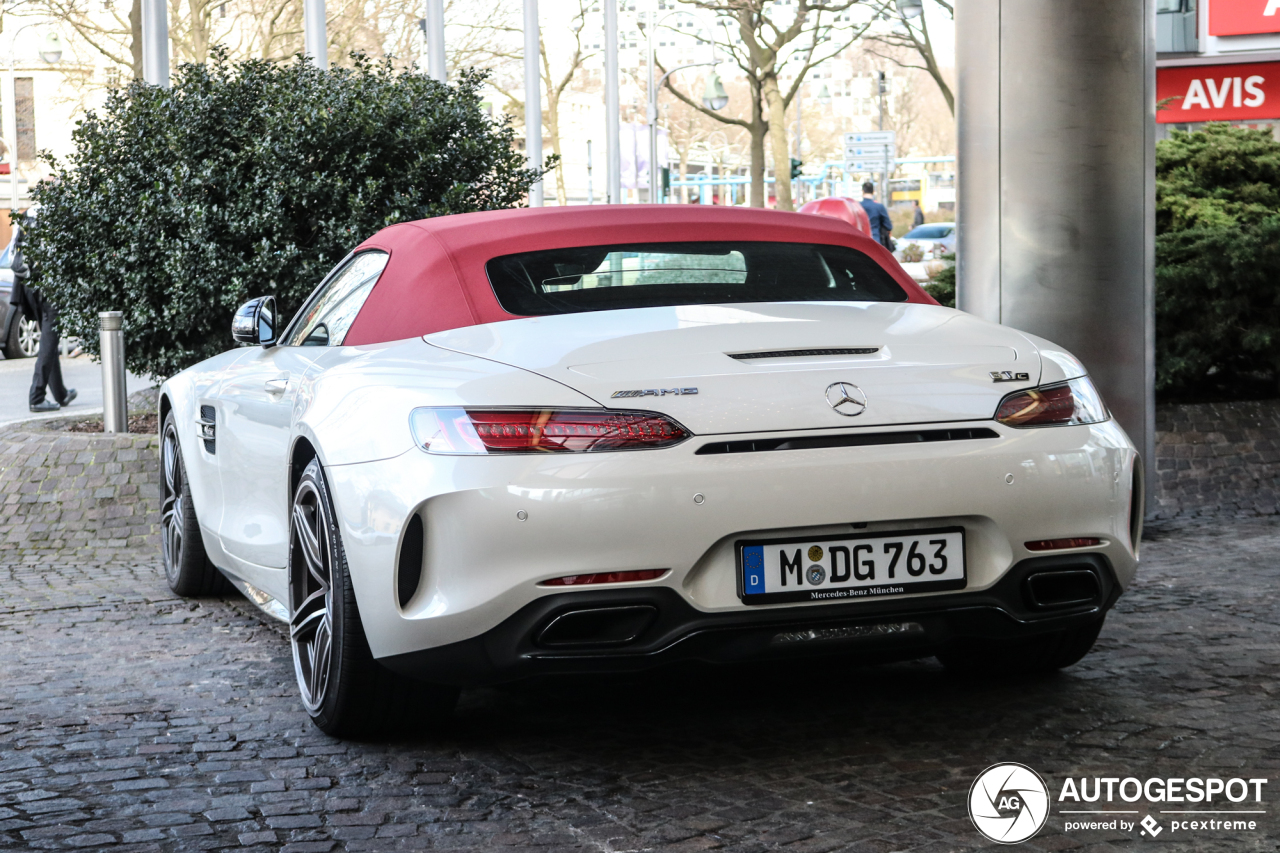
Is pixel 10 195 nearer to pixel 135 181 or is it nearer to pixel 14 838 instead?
pixel 135 181

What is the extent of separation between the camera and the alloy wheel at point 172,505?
6.46 m

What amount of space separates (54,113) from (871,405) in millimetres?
54688

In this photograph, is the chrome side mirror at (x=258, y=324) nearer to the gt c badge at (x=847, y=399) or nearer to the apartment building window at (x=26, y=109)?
the gt c badge at (x=847, y=399)

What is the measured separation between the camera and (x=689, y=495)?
3.54 meters

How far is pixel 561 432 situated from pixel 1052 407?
1.16 meters

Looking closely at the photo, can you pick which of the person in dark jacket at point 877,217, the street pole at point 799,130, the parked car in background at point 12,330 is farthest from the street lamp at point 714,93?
the street pole at point 799,130

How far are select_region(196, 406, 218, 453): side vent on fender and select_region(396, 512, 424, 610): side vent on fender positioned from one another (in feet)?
7.05

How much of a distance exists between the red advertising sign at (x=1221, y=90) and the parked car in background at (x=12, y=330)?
46.3 feet

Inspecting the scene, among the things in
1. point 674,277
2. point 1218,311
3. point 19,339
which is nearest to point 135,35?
point 19,339

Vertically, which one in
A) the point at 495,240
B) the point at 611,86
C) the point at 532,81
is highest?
the point at 611,86

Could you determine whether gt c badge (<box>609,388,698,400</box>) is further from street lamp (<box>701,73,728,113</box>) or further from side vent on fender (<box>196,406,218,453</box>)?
street lamp (<box>701,73,728,113</box>)

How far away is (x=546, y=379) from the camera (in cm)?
366

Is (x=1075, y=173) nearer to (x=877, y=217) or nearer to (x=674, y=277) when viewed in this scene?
(x=674, y=277)

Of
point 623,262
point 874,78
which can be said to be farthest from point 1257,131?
point 874,78
